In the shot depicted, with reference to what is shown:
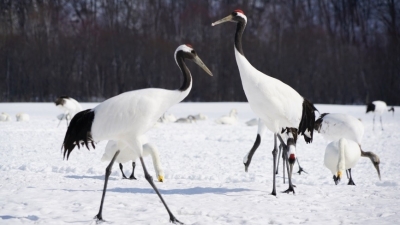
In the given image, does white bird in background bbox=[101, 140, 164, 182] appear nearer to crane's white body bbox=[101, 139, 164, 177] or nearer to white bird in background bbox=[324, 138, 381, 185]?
crane's white body bbox=[101, 139, 164, 177]

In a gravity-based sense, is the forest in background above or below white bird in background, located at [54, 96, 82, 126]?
above

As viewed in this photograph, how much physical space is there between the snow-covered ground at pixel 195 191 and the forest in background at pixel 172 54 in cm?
2159

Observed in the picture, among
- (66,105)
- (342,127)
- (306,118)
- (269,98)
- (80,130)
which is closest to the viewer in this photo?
(80,130)

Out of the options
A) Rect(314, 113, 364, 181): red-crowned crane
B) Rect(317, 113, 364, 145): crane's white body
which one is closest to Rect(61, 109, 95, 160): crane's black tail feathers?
Rect(314, 113, 364, 181): red-crowned crane

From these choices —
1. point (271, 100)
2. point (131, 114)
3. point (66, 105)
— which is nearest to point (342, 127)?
A: point (271, 100)

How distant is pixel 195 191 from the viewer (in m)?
6.17

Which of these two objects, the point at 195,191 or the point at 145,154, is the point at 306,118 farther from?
the point at 145,154

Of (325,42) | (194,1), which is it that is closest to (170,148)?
(325,42)

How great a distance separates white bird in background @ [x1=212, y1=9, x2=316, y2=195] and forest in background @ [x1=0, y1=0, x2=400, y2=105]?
25749 mm

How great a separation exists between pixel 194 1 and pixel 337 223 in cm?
3386

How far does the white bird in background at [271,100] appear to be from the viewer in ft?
19.0

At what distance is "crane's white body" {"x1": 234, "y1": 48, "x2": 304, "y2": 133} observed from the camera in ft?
19.0

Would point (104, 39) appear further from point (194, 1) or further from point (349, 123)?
point (349, 123)

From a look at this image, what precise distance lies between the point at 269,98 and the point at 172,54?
27038mm
